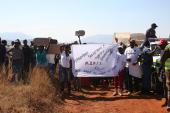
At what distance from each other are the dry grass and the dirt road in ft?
1.78

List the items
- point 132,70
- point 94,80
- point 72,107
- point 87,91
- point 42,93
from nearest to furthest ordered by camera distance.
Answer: point 72,107
point 42,93
point 132,70
point 87,91
point 94,80

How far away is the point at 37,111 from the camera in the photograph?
39.3 feet

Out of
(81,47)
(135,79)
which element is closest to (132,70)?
(135,79)

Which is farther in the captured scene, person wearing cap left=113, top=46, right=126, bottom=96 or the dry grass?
person wearing cap left=113, top=46, right=126, bottom=96

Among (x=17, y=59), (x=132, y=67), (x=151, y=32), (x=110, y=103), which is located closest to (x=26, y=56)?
(x=17, y=59)

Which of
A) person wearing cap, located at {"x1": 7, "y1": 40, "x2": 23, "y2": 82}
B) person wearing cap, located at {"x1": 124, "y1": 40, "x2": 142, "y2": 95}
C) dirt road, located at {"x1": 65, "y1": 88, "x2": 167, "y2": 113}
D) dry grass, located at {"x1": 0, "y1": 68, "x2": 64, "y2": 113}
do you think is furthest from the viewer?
person wearing cap, located at {"x1": 7, "y1": 40, "x2": 23, "y2": 82}

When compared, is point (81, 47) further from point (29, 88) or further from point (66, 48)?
point (29, 88)

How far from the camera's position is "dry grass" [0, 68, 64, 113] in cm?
1192

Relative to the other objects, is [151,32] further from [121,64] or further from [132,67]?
[121,64]

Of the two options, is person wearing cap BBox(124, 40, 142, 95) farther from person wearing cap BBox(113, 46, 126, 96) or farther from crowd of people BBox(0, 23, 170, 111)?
person wearing cap BBox(113, 46, 126, 96)

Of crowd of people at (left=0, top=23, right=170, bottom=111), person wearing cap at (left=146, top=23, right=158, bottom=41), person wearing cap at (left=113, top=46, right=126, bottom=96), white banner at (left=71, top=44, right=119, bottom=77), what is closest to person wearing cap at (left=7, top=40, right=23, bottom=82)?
crowd of people at (left=0, top=23, right=170, bottom=111)

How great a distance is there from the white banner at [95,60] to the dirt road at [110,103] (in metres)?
0.85

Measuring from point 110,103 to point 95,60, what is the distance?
7.66ft

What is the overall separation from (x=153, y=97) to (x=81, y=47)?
3.21m
